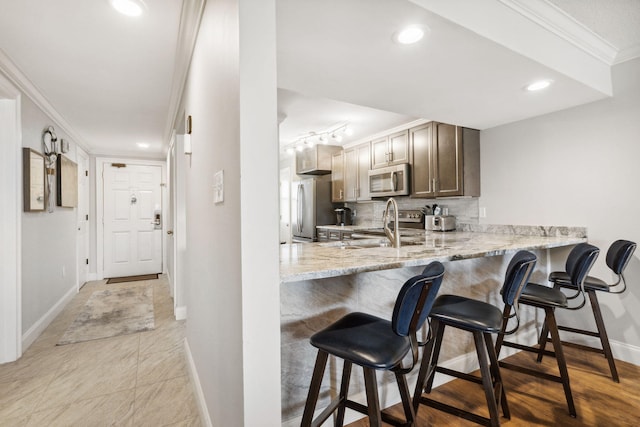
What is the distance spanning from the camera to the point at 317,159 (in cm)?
479

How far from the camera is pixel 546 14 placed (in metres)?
1.75

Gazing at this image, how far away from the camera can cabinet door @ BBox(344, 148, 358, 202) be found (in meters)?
4.47

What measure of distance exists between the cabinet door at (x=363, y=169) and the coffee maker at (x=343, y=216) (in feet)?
2.17

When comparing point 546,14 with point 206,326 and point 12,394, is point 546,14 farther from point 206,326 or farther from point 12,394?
point 12,394

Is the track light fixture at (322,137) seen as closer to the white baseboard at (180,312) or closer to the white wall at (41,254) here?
the white baseboard at (180,312)

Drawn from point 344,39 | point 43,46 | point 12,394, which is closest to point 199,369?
point 12,394

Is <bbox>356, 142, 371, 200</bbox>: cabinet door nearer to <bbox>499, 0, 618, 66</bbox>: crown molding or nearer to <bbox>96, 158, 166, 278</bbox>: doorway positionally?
<bbox>499, 0, 618, 66</bbox>: crown molding

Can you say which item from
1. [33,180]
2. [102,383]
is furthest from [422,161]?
[33,180]

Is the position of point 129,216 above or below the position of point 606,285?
above

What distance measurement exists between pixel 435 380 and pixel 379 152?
280 cm

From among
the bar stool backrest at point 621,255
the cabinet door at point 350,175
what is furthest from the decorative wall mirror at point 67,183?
the bar stool backrest at point 621,255

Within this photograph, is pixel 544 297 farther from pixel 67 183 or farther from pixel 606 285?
pixel 67 183

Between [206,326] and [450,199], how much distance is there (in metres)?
2.97

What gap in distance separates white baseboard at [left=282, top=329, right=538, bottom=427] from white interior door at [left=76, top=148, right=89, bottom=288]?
15.4 ft
